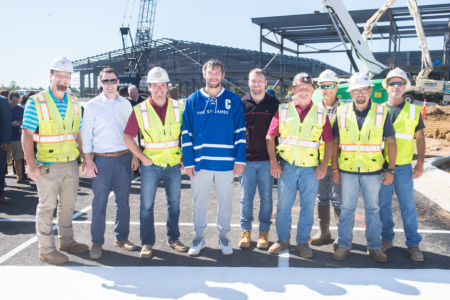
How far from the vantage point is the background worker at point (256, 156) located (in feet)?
13.5

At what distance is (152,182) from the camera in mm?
3939

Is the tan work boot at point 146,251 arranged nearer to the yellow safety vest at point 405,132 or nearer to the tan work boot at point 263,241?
the tan work boot at point 263,241

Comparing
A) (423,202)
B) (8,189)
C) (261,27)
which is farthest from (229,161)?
(261,27)

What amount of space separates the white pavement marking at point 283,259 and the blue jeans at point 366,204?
67cm

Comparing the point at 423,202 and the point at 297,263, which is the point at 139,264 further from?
the point at 423,202

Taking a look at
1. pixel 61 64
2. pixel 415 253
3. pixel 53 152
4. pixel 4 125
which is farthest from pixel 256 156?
pixel 4 125

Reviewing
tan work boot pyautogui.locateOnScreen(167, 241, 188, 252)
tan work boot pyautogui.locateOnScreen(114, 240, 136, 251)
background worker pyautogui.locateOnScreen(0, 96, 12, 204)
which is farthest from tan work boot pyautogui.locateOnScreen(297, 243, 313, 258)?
background worker pyautogui.locateOnScreen(0, 96, 12, 204)

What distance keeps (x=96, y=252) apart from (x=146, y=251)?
56 cm

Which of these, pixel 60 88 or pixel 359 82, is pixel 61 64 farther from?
pixel 359 82

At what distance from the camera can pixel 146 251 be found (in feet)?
12.8

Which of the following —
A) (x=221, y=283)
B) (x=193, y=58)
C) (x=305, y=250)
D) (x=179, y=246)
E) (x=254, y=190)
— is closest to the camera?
(x=221, y=283)

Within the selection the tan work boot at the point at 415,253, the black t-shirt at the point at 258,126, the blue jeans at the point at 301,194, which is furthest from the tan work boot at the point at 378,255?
the black t-shirt at the point at 258,126

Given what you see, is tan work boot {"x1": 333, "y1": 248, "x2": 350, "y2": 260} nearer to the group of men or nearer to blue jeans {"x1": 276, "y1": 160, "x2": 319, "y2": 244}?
the group of men

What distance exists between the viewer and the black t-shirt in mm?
4113
